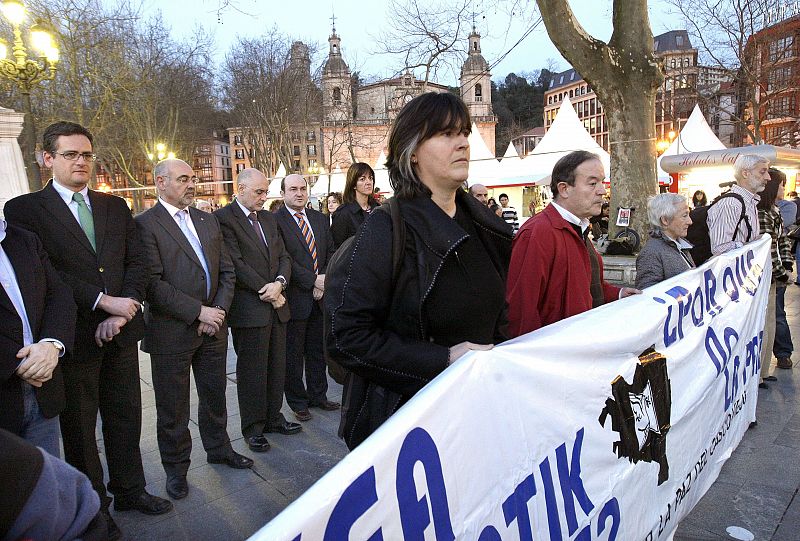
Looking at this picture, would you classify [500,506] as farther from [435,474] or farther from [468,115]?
[468,115]

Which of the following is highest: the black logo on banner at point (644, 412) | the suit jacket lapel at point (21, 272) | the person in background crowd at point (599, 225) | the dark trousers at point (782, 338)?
the suit jacket lapel at point (21, 272)

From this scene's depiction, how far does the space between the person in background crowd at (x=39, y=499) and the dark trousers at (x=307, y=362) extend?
3914 millimetres

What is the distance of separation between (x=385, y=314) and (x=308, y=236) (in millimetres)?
3352

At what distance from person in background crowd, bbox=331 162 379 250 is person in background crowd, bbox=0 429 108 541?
4.23 metres

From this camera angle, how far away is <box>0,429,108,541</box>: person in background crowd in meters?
0.92

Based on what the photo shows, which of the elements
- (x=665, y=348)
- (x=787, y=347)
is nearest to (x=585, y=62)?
(x=787, y=347)

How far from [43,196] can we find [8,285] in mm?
814

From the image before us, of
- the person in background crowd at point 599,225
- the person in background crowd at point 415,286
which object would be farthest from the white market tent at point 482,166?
the person in background crowd at point 415,286

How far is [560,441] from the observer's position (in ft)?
6.51

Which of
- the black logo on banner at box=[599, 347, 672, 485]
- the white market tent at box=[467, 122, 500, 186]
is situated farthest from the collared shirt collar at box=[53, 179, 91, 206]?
the white market tent at box=[467, 122, 500, 186]

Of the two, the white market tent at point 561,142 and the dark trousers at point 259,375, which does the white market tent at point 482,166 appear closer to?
the white market tent at point 561,142

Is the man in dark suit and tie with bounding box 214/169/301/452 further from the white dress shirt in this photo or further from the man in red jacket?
the man in red jacket

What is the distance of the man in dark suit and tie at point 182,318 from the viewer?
3.57 m

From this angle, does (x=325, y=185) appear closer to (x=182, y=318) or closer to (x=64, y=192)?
(x=182, y=318)
